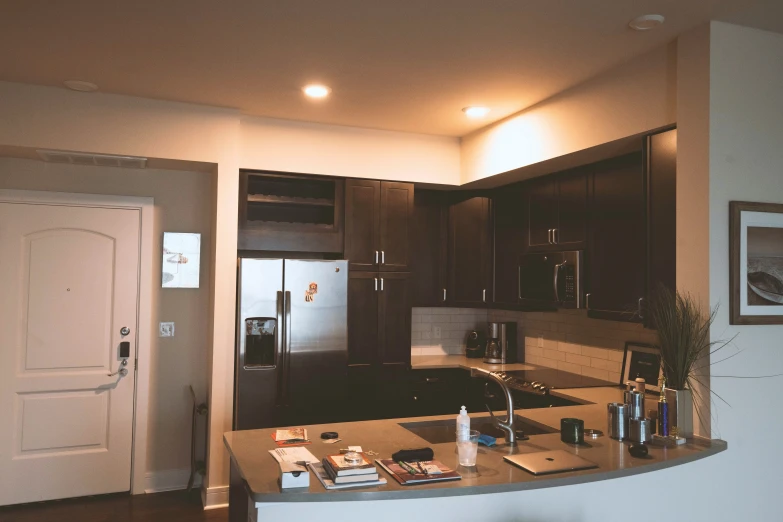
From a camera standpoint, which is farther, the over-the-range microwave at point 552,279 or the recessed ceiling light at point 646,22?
the over-the-range microwave at point 552,279

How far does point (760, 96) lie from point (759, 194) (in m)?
0.47

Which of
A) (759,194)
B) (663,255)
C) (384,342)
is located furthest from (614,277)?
(384,342)

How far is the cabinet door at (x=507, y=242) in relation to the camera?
4.51 metres

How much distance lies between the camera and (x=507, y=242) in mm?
4633

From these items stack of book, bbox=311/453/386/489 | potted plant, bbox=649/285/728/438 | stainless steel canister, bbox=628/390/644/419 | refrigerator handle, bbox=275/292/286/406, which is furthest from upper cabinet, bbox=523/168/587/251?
stack of book, bbox=311/453/386/489

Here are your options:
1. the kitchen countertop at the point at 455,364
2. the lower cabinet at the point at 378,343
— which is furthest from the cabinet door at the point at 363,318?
the kitchen countertop at the point at 455,364

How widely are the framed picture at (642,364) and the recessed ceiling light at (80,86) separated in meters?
3.78

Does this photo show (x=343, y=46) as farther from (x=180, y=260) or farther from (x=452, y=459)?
(x=180, y=260)

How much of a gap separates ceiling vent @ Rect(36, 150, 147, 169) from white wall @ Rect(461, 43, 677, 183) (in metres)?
2.49

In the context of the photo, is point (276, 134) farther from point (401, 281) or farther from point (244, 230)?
point (401, 281)

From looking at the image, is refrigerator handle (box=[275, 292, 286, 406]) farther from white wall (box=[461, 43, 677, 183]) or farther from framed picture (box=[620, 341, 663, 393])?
framed picture (box=[620, 341, 663, 393])

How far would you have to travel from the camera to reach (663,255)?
2879mm

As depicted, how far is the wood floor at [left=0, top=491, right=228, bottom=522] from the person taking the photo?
3.75 metres

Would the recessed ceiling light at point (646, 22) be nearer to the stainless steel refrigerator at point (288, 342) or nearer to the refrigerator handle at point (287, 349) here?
the stainless steel refrigerator at point (288, 342)
